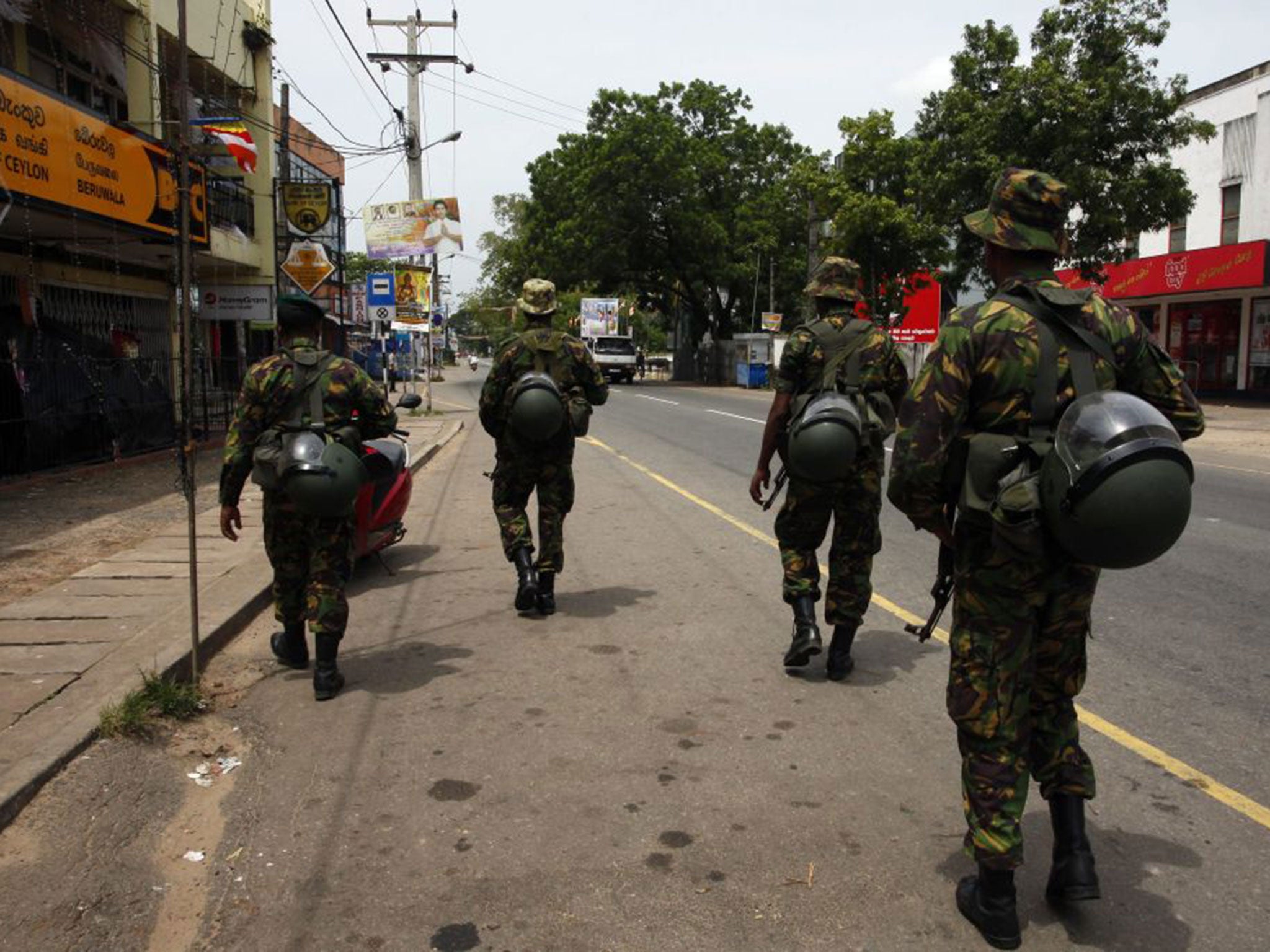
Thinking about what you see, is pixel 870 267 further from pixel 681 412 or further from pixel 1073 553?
pixel 1073 553

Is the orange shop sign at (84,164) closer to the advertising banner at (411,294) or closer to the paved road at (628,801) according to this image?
the paved road at (628,801)

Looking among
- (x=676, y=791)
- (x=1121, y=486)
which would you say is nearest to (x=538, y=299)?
(x=676, y=791)

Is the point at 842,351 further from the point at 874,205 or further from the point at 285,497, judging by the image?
the point at 874,205

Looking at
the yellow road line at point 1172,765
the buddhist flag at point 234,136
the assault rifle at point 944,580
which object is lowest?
the yellow road line at point 1172,765

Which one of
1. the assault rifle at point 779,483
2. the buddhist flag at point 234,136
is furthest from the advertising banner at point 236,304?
the assault rifle at point 779,483

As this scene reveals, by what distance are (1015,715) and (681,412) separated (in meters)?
22.2

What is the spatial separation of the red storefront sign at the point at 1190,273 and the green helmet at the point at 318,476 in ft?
67.2

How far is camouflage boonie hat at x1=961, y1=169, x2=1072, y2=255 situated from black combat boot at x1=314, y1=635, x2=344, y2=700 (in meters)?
3.25

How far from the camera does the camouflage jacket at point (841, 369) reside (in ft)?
15.1

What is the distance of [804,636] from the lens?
15.7 feet

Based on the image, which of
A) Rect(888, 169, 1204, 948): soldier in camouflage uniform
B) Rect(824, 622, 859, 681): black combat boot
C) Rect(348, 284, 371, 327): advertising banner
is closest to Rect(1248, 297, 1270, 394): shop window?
Rect(824, 622, 859, 681): black combat boot

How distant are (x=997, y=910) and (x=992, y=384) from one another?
1372 mm

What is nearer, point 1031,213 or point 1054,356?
point 1054,356

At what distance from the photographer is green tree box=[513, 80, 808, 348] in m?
41.3
